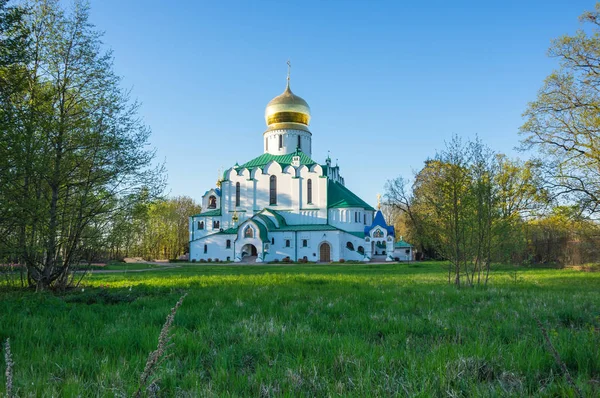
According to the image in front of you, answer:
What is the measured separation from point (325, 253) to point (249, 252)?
28.9 feet

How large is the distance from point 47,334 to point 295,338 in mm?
2884

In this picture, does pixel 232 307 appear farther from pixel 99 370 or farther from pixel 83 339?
pixel 99 370

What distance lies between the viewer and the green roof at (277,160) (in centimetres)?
5591

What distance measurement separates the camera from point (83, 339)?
4.83 m

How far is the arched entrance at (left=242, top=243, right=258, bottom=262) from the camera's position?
50.1m

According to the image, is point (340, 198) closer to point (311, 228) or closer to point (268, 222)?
point (311, 228)

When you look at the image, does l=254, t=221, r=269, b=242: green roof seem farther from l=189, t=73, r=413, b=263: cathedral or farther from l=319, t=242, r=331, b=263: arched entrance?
l=319, t=242, r=331, b=263: arched entrance

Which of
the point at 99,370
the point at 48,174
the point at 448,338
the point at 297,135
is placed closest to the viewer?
the point at 99,370

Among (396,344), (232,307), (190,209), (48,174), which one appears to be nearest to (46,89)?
(48,174)

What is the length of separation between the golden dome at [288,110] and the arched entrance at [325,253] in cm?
1825

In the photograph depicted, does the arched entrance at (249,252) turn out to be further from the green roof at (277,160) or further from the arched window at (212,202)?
the arched window at (212,202)

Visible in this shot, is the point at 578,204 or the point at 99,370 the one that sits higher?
the point at 578,204

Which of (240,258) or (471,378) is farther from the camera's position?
(240,258)

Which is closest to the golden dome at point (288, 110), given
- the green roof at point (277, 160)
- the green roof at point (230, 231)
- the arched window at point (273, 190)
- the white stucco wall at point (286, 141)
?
the white stucco wall at point (286, 141)
